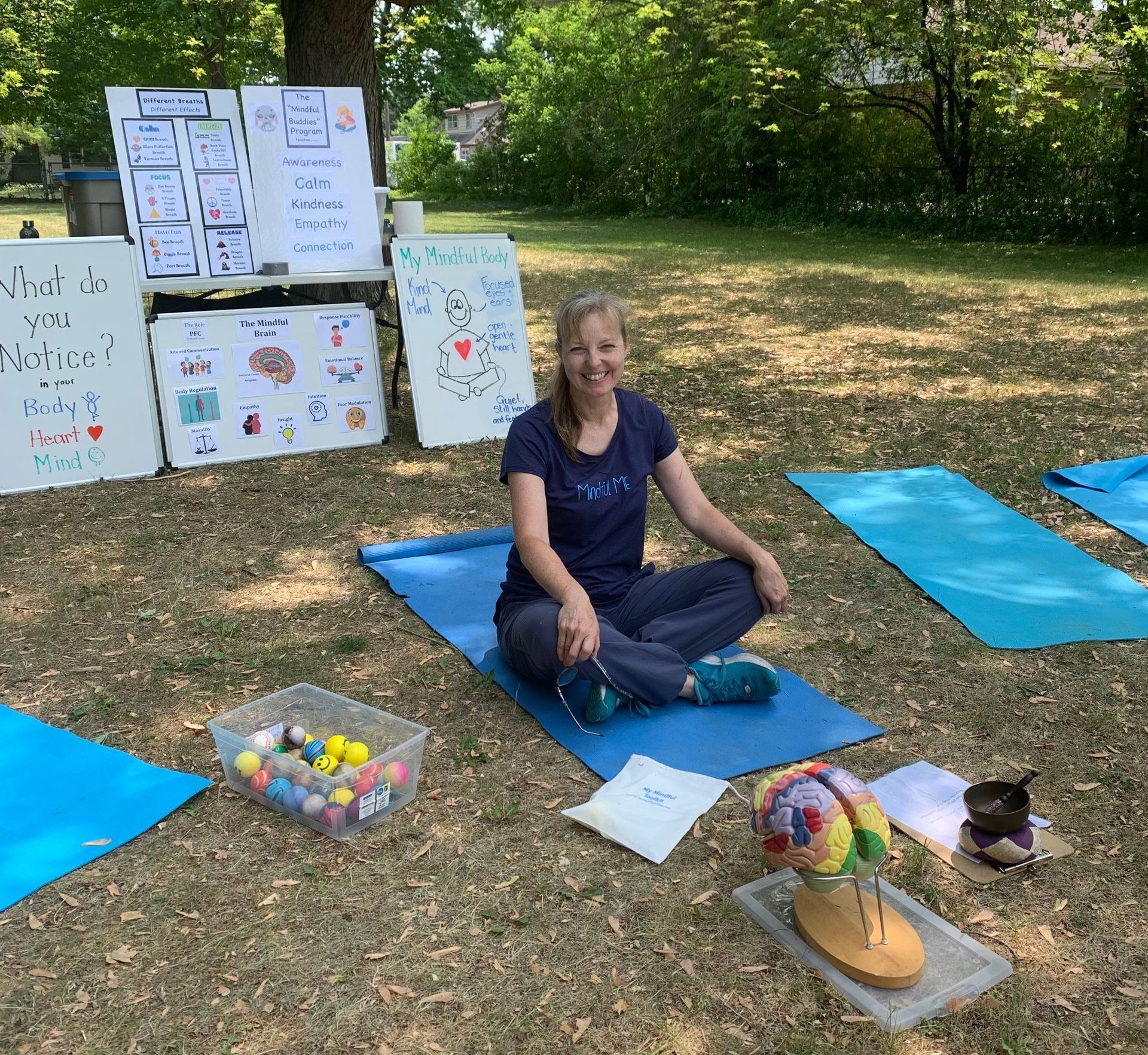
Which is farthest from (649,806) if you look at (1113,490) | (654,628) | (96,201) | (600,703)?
(96,201)

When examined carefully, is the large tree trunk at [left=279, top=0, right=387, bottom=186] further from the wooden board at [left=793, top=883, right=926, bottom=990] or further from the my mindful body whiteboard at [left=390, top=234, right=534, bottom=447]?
the wooden board at [left=793, top=883, right=926, bottom=990]

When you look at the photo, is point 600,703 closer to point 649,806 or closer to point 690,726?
point 690,726

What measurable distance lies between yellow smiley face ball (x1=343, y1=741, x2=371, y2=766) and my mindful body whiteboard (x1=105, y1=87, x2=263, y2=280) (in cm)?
324

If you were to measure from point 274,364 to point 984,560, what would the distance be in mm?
3504

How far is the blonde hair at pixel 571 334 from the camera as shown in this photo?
9.71ft

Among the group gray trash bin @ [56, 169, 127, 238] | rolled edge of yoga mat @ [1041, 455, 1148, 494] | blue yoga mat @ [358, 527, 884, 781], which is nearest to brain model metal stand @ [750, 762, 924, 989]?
blue yoga mat @ [358, 527, 884, 781]

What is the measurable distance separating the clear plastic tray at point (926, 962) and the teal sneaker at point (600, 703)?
2.52 ft

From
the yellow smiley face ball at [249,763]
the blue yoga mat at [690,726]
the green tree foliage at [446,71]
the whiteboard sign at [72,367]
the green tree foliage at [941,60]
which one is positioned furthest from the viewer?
the green tree foliage at [446,71]

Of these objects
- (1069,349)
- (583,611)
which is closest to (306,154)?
(583,611)

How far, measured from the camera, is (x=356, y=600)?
396cm

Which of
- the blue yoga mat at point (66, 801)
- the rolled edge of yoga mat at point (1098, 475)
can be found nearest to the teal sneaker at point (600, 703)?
the blue yoga mat at point (66, 801)

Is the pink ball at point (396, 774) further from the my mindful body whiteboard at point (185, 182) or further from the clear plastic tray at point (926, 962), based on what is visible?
the my mindful body whiteboard at point (185, 182)

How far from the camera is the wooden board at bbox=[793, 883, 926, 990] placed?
6.74 feet

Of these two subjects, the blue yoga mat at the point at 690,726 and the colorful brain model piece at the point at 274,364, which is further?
the colorful brain model piece at the point at 274,364
